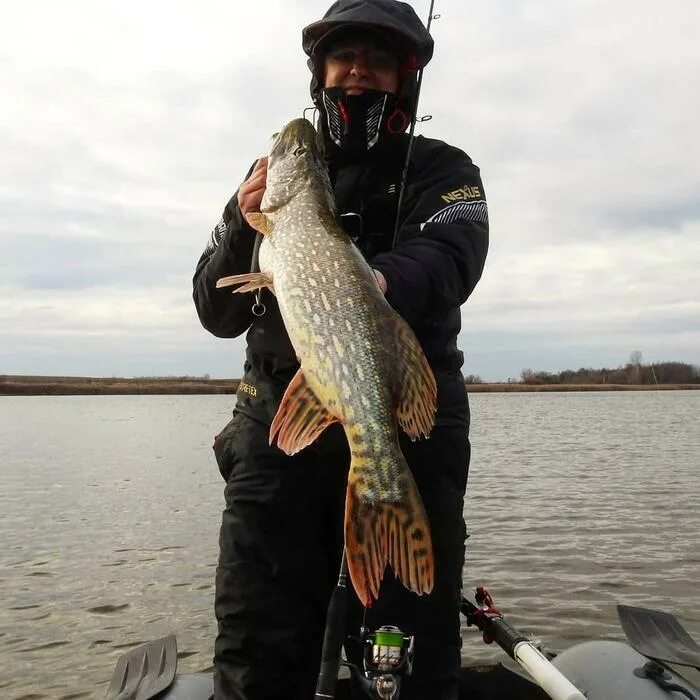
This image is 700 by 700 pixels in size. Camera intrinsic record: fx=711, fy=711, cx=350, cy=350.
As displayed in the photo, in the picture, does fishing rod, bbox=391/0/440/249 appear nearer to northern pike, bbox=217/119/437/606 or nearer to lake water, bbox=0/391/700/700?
northern pike, bbox=217/119/437/606

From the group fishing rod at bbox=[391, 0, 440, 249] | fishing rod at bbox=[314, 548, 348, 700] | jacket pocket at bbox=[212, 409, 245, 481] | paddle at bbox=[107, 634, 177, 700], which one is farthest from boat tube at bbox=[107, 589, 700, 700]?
fishing rod at bbox=[391, 0, 440, 249]

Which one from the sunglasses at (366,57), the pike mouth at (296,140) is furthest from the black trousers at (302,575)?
the sunglasses at (366,57)

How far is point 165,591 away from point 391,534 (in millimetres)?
6394

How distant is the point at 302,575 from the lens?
2.83 m

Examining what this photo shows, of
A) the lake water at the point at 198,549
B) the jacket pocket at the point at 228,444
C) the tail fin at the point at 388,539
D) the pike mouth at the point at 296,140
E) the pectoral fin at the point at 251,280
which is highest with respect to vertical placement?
the pike mouth at the point at 296,140

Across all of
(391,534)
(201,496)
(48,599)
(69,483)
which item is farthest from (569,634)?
(69,483)

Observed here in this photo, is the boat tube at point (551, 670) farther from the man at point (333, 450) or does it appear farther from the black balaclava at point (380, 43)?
the black balaclava at point (380, 43)

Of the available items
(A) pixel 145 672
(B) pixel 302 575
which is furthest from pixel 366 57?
(A) pixel 145 672

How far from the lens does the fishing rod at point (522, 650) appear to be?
9.27 ft

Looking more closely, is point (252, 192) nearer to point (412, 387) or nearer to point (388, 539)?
point (412, 387)

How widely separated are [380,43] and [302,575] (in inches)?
91.9

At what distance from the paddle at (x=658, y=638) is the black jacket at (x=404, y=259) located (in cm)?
168

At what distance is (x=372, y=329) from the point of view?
247cm

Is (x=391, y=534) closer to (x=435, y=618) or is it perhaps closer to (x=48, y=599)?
(x=435, y=618)
